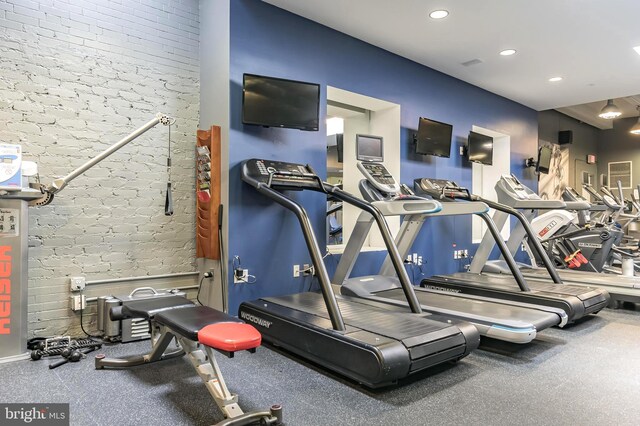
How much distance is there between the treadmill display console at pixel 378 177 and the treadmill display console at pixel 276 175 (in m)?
0.69

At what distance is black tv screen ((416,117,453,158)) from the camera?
6039 millimetres

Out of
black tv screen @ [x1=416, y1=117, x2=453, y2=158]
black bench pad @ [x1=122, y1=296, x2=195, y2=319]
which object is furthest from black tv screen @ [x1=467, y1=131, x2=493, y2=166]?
black bench pad @ [x1=122, y1=296, x2=195, y2=319]

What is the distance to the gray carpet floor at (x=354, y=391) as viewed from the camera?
2.42 meters

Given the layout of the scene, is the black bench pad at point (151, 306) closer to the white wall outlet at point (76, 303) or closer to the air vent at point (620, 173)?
the white wall outlet at point (76, 303)

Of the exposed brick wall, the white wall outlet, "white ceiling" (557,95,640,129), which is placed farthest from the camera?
"white ceiling" (557,95,640,129)

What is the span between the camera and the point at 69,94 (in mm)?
3889

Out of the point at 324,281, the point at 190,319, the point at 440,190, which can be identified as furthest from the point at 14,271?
the point at 440,190

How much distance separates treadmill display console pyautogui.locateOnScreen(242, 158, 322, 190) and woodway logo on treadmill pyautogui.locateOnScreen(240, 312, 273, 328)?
1.25m

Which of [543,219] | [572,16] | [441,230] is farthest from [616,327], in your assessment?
[572,16]

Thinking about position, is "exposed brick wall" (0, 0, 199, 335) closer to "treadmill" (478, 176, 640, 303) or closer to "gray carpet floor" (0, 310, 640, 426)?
"gray carpet floor" (0, 310, 640, 426)

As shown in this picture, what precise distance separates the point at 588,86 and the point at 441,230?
391 cm

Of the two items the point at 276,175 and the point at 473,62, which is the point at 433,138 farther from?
the point at 276,175

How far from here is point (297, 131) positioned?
4852 millimetres

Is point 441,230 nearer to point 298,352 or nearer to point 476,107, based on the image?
point 476,107
